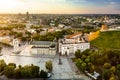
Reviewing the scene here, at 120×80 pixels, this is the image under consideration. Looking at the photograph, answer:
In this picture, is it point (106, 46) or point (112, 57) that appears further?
point (106, 46)

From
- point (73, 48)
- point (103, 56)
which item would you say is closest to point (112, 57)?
point (103, 56)

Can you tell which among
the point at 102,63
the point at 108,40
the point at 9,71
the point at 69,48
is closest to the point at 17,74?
the point at 9,71

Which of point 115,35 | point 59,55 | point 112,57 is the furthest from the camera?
point 115,35

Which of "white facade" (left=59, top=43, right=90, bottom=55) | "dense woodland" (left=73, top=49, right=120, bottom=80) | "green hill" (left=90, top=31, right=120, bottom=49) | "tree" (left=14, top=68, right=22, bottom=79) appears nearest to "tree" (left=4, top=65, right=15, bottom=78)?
"tree" (left=14, top=68, right=22, bottom=79)

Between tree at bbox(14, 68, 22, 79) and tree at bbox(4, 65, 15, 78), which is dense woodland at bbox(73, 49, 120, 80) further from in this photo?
tree at bbox(4, 65, 15, 78)

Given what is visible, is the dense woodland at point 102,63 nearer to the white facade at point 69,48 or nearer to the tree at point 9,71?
the white facade at point 69,48

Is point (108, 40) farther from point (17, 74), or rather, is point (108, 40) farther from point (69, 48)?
point (17, 74)

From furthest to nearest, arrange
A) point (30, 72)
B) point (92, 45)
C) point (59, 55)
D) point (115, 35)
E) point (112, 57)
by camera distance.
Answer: point (115, 35), point (92, 45), point (59, 55), point (112, 57), point (30, 72)

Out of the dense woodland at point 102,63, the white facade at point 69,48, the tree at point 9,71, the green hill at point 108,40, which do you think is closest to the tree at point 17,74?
the tree at point 9,71

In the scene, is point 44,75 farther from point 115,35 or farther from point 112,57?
point 115,35
